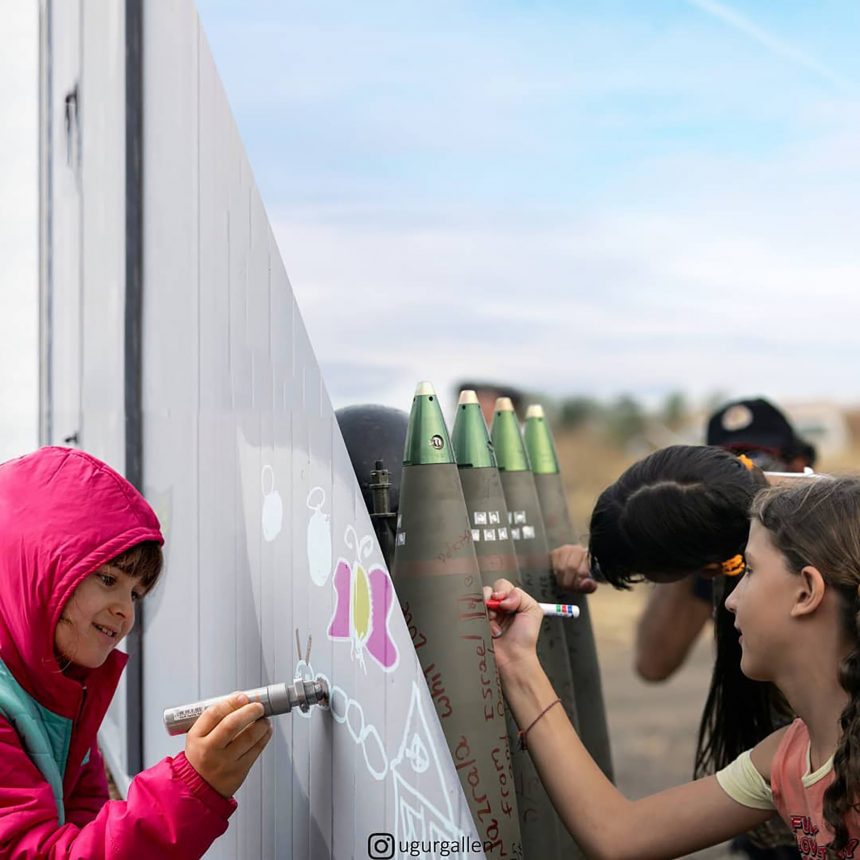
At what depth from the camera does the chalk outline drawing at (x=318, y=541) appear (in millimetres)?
1733

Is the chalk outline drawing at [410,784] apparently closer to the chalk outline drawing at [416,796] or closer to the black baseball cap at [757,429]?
the chalk outline drawing at [416,796]

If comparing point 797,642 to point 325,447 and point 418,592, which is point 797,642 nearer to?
point 418,592

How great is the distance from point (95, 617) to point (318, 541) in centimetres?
33

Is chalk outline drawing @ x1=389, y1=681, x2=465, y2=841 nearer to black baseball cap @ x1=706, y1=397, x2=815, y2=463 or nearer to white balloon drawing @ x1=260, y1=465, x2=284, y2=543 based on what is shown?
white balloon drawing @ x1=260, y1=465, x2=284, y2=543

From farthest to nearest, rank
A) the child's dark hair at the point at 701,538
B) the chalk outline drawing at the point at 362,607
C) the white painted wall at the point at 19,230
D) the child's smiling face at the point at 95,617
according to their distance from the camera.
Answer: the white painted wall at the point at 19,230
the child's dark hair at the point at 701,538
the child's smiling face at the point at 95,617
the chalk outline drawing at the point at 362,607

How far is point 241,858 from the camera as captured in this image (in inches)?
81.7

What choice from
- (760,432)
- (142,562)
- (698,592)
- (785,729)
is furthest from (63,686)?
(760,432)

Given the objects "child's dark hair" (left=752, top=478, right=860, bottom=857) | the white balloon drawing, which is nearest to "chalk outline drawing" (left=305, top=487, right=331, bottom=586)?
the white balloon drawing

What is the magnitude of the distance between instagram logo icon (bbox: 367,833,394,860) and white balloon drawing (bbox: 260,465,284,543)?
1.65 ft

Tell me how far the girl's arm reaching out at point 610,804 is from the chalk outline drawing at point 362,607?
314mm

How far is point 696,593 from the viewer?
3.45 m

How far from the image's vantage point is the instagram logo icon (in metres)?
1.58

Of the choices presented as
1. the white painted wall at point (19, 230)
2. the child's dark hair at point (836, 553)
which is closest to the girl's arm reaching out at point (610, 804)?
the child's dark hair at point (836, 553)

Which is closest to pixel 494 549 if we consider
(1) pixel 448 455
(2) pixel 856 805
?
(1) pixel 448 455
